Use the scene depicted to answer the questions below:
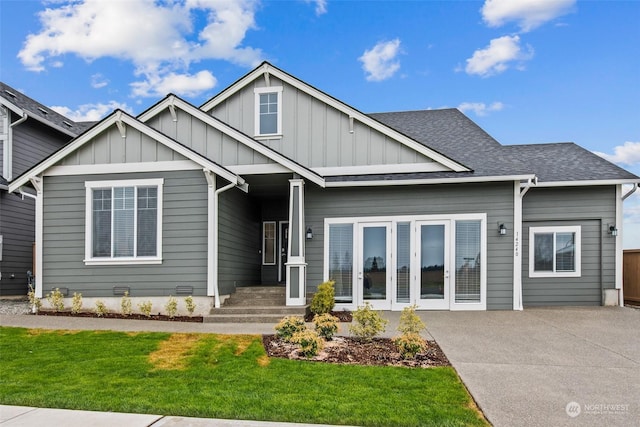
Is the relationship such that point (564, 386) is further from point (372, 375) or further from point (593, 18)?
point (593, 18)

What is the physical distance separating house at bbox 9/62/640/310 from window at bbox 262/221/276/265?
87mm

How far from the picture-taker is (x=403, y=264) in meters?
12.0

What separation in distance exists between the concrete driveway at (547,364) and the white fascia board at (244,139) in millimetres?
4141

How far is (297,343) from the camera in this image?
7.27m

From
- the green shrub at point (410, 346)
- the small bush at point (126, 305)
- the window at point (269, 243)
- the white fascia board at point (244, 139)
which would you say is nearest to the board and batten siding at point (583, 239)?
the white fascia board at point (244, 139)

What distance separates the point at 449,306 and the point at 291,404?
776 cm

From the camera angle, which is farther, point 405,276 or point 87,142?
point 405,276

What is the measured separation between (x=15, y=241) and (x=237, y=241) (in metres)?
7.31

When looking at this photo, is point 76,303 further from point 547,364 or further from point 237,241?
point 547,364

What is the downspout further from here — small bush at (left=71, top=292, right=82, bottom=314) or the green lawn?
the green lawn

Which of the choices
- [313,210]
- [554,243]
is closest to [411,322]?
[313,210]

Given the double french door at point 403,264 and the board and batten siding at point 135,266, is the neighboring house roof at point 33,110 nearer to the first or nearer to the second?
the board and batten siding at point 135,266

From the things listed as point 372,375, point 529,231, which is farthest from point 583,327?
point 372,375

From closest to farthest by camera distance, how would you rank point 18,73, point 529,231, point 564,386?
point 564,386, point 529,231, point 18,73
